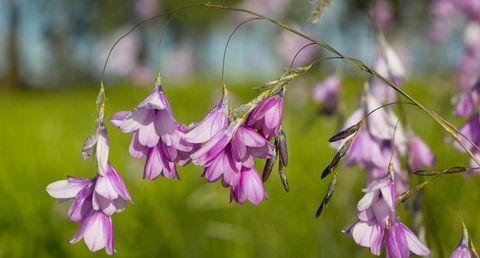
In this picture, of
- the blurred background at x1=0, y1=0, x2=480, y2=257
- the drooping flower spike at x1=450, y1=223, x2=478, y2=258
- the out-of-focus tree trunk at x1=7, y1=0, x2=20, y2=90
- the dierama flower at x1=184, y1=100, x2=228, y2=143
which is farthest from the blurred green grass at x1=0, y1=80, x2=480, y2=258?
the out-of-focus tree trunk at x1=7, y1=0, x2=20, y2=90

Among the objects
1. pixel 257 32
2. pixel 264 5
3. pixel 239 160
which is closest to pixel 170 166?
pixel 239 160

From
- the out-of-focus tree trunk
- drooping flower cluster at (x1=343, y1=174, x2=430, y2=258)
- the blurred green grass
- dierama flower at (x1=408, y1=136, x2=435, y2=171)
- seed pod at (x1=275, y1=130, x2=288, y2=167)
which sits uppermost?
seed pod at (x1=275, y1=130, x2=288, y2=167)

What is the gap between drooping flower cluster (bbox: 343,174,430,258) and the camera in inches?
39.1

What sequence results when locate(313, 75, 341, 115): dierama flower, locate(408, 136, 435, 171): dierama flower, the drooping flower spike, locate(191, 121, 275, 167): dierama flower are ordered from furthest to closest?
1. locate(313, 75, 341, 115): dierama flower
2. locate(408, 136, 435, 171): dierama flower
3. the drooping flower spike
4. locate(191, 121, 275, 167): dierama flower

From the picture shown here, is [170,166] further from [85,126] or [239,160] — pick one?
[85,126]

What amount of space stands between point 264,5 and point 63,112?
281 inches

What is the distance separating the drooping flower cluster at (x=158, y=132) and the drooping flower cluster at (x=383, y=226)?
0.29 m

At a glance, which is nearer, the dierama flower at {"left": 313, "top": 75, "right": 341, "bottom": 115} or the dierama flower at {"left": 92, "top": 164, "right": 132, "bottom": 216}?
the dierama flower at {"left": 92, "top": 164, "right": 132, "bottom": 216}

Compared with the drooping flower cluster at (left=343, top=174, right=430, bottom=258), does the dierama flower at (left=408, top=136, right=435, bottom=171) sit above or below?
below

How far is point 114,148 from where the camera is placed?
652 cm

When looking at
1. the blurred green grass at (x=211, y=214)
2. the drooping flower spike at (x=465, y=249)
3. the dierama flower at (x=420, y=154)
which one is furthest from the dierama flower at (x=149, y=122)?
the blurred green grass at (x=211, y=214)

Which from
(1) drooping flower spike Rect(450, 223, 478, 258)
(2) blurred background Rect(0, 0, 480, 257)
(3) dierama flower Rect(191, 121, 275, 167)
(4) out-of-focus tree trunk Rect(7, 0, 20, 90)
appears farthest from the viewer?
(4) out-of-focus tree trunk Rect(7, 0, 20, 90)

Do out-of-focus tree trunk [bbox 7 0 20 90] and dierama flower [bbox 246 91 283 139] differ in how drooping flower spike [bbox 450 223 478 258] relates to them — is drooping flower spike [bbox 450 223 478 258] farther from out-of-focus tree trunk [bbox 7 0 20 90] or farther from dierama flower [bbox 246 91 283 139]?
out-of-focus tree trunk [bbox 7 0 20 90]

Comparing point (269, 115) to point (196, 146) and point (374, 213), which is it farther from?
point (374, 213)
